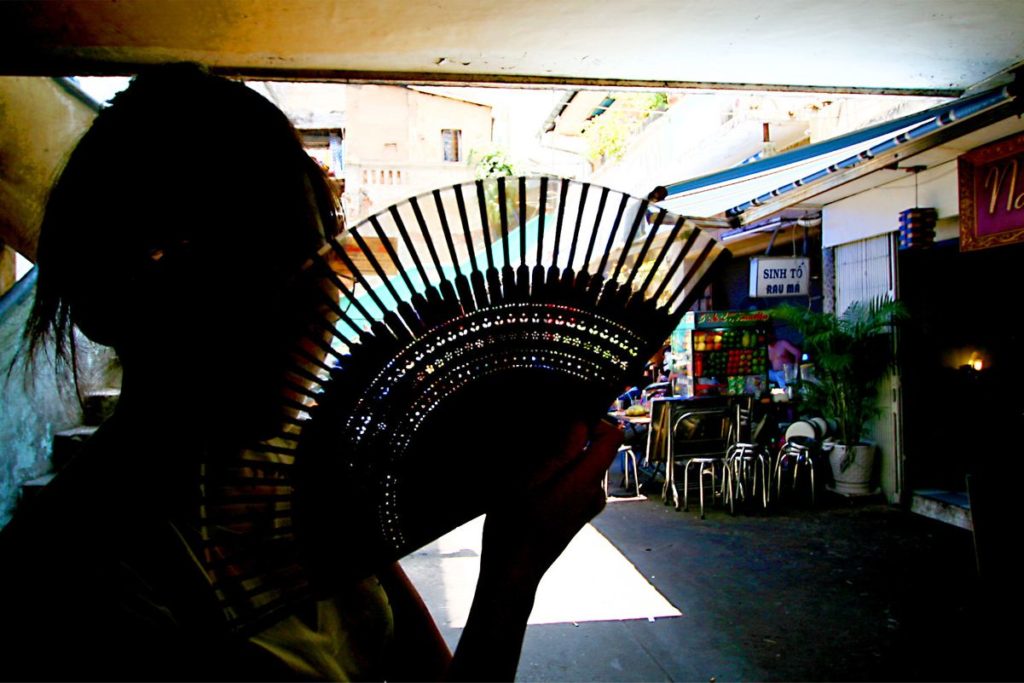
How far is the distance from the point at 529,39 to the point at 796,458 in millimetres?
6298

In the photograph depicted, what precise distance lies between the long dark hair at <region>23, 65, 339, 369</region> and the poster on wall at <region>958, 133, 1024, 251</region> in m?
6.53

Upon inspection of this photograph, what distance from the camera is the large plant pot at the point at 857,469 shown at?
26.0ft

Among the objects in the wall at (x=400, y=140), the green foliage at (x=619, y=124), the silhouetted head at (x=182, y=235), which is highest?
the wall at (x=400, y=140)

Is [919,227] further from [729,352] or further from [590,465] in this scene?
[590,465]

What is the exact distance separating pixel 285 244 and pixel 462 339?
0.92ft

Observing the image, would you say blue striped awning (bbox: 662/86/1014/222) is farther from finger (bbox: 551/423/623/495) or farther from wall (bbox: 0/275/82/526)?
wall (bbox: 0/275/82/526)

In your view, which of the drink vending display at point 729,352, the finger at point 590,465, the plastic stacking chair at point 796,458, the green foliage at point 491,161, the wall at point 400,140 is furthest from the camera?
the wall at point 400,140

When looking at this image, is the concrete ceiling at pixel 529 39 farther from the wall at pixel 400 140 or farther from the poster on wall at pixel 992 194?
the wall at pixel 400 140

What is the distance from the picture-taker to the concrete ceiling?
118 inches

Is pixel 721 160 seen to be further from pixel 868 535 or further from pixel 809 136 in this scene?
pixel 868 535

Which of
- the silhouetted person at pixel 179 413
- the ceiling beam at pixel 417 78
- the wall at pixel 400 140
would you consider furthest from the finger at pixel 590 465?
Result: the wall at pixel 400 140

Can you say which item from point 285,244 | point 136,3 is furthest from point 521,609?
point 136,3

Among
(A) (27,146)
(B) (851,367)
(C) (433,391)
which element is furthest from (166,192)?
(B) (851,367)

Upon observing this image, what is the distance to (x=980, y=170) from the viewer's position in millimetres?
6035
